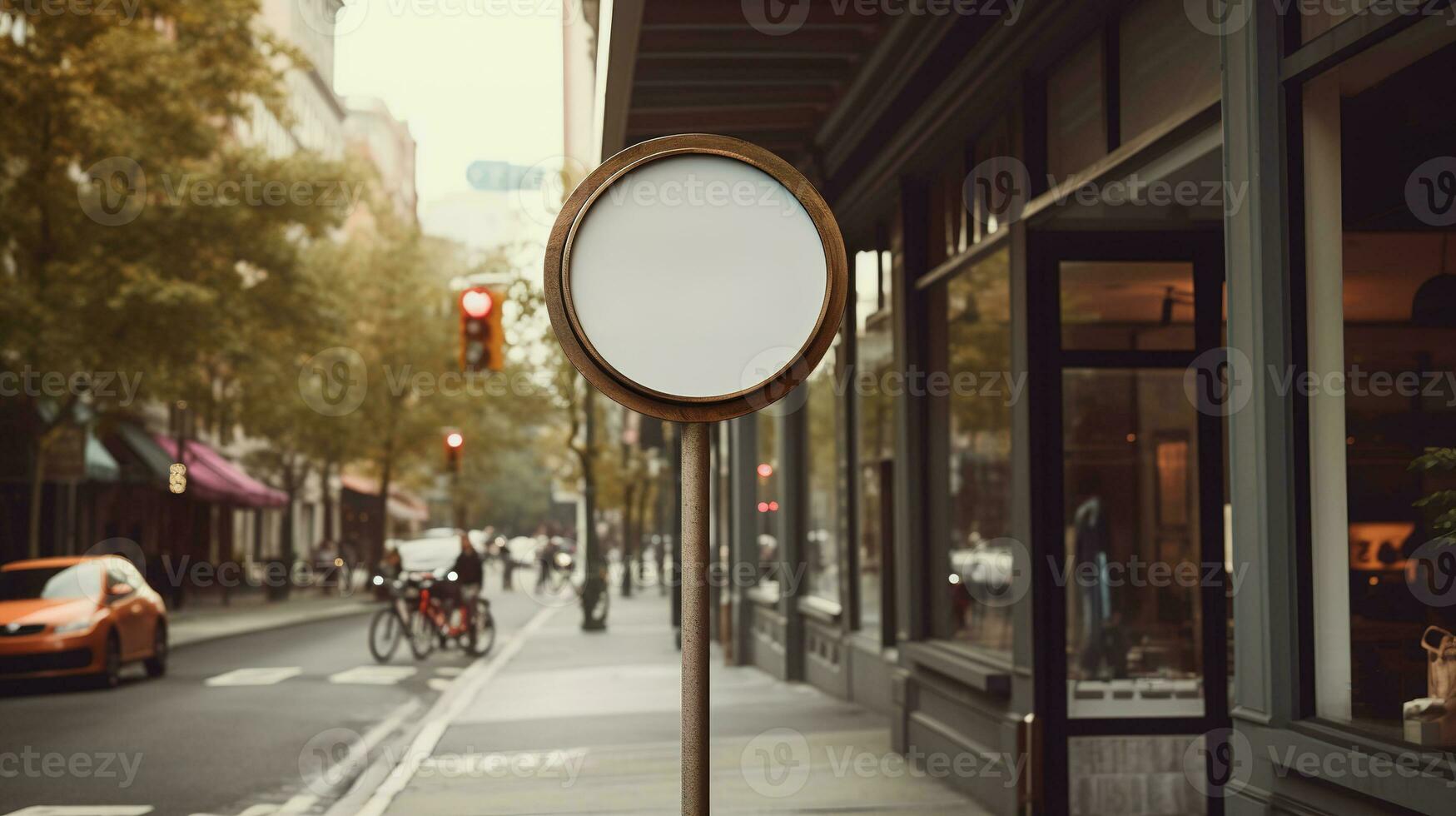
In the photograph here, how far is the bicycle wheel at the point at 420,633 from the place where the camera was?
2103 cm

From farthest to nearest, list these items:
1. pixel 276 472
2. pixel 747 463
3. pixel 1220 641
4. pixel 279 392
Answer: pixel 276 472 → pixel 279 392 → pixel 747 463 → pixel 1220 641

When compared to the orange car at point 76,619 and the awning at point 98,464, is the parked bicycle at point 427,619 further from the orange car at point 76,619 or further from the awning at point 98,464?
the awning at point 98,464

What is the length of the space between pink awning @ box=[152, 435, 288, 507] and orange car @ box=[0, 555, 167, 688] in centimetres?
2004

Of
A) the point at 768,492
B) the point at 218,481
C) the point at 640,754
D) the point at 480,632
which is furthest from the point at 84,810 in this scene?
the point at 218,481

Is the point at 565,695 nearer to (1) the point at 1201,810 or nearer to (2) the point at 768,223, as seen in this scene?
(1) the point at 1201,810

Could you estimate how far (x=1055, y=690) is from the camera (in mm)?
8289

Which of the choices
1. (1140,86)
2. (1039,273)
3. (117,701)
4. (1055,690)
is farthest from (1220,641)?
(117,701)

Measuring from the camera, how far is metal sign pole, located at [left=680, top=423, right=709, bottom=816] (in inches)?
120

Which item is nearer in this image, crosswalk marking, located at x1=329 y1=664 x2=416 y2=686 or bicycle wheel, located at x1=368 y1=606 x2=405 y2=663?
crosswalk marking, located at x1=329 y1=664 x2=416 y2=686

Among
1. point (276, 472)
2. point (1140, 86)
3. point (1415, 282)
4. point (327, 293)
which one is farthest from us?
point (276, 472)

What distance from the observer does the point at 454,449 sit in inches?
1030

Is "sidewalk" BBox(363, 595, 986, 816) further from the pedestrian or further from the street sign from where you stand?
the street sign

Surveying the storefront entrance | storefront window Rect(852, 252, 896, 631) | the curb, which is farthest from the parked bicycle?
the storefront entrance

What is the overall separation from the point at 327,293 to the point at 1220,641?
924 inches
